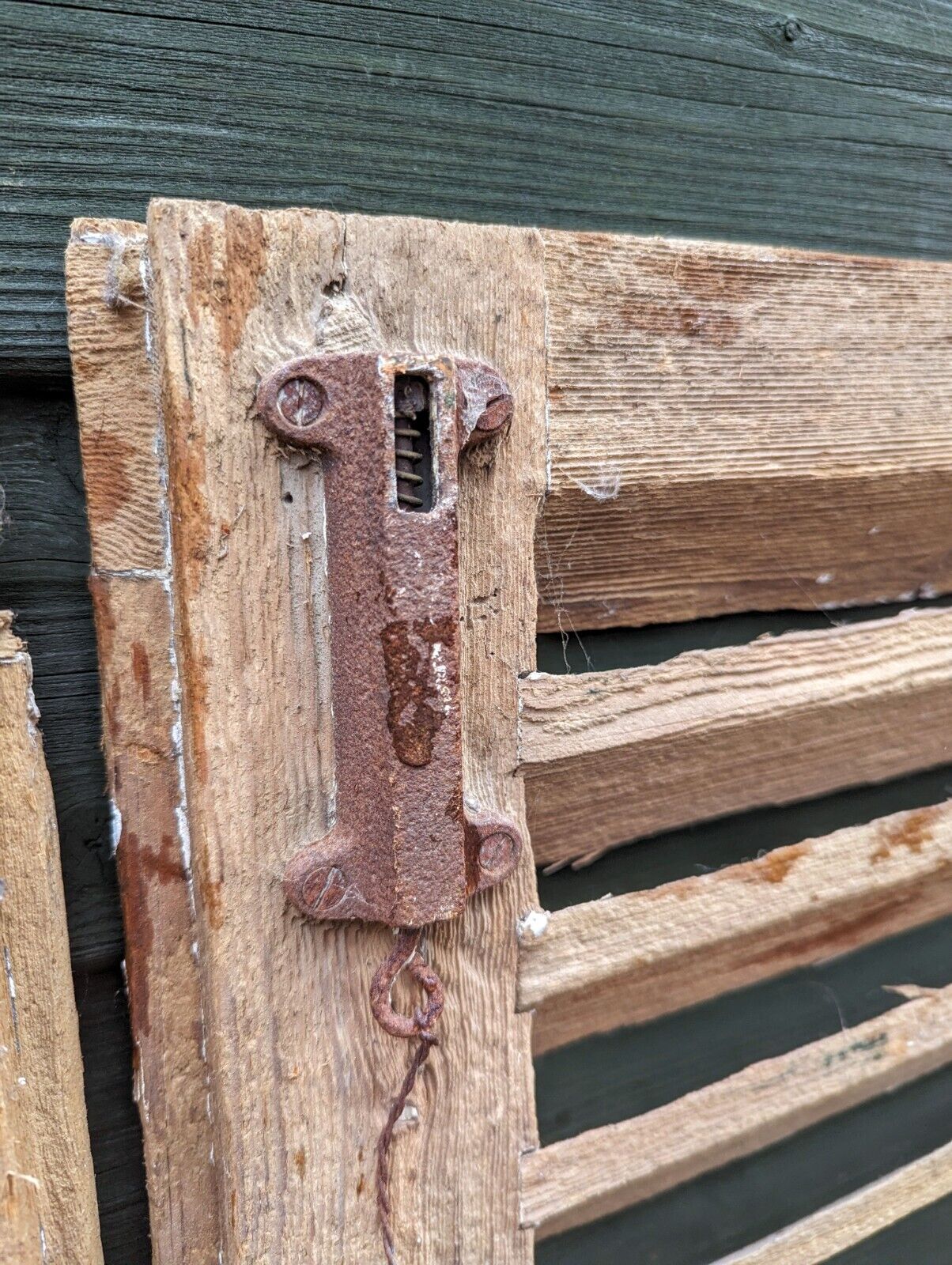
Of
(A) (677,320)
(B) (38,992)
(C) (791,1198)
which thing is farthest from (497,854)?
(C) (791,1198)

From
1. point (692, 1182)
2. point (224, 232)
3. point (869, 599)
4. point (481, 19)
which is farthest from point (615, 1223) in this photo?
point (481, 19)

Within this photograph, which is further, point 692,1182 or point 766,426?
point 692,1182

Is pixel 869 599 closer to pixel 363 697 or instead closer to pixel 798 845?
pixel 798 845

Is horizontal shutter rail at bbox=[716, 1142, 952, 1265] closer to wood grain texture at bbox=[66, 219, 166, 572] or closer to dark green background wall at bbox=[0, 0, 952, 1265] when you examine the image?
dark green background wall at bbox=[0, 0, 952, 1265]

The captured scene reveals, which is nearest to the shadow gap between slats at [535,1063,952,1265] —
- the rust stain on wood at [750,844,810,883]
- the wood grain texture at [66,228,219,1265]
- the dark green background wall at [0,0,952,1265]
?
the dark green background wall at [0,0,952,1265]

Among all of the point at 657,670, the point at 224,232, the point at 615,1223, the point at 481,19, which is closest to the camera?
the point at 224,232

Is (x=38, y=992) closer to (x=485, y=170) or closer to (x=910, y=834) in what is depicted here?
(x=485, y=170)
